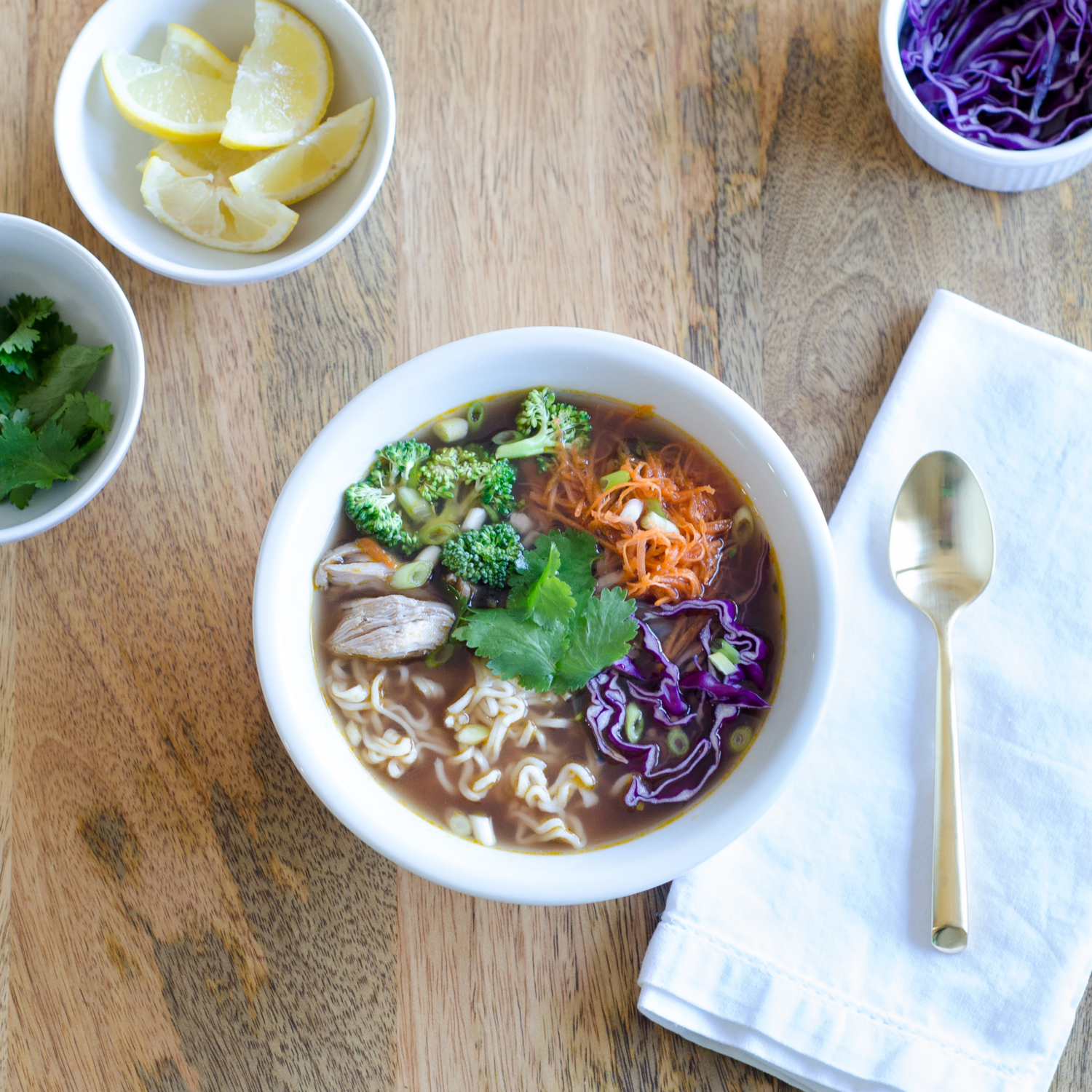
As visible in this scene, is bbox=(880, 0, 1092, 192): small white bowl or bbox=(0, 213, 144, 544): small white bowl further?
bbox=(880, 0, 1092, 192): small white bowl

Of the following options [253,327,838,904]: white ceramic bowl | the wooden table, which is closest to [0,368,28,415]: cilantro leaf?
the wooden table

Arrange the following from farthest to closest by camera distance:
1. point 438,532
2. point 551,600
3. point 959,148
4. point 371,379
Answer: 1. point 371,379
2. point 959,148
3. point 438,532
4. point 551,600

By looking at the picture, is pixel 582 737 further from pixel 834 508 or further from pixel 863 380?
pixel 863 380

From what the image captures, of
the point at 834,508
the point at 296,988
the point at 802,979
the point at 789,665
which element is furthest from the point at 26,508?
the point at 802,979

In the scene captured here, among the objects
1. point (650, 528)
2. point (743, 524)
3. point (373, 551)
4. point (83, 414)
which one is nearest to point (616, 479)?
point (650, 528)

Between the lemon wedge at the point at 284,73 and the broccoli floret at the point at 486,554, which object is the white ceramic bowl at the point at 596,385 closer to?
the broccoli floret at the point at 486,554

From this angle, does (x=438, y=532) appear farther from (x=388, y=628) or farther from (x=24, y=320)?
(x=24, y=320)

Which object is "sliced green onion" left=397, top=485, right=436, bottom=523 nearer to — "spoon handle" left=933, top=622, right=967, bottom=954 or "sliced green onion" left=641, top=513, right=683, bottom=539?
"sliced green onion" left=641, top=513, right=683, bottom=539

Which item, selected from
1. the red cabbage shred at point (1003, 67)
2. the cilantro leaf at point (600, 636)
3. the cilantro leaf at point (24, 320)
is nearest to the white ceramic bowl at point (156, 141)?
the cilantro leaf at point (24, 320)
